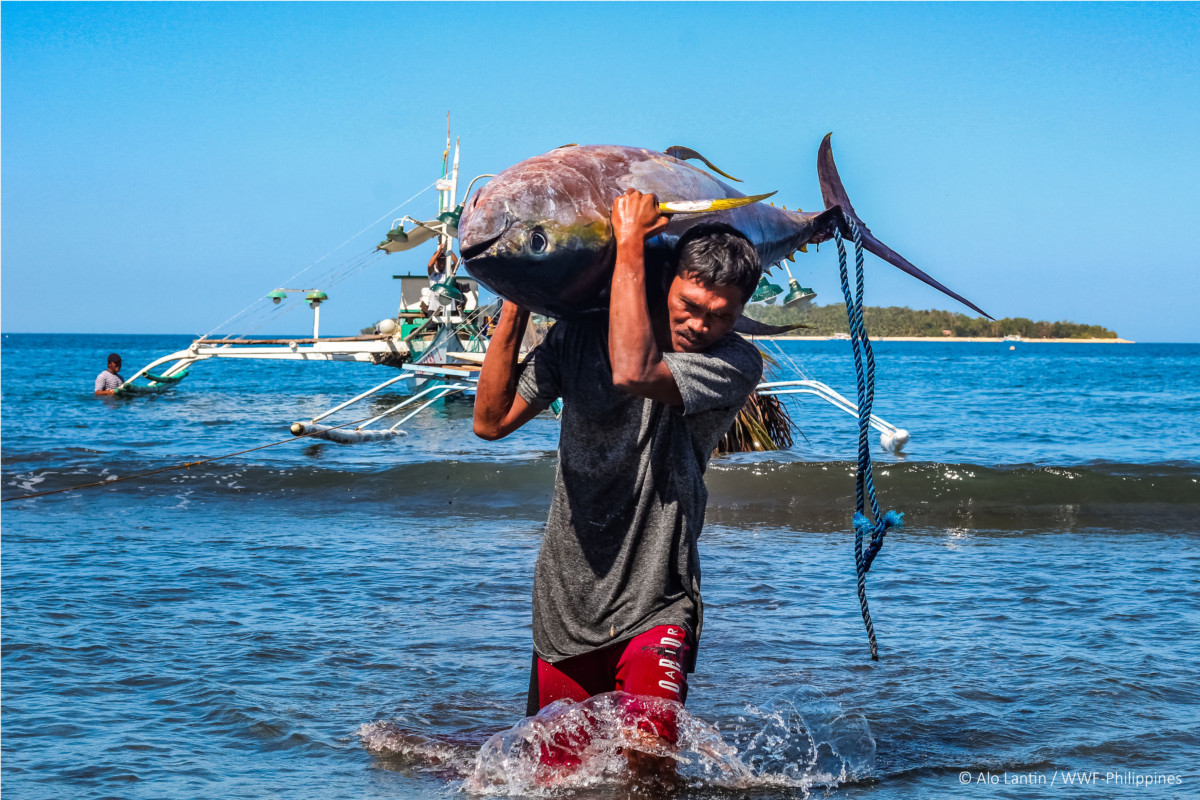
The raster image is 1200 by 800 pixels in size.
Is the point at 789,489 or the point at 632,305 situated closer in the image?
the point at 632,305

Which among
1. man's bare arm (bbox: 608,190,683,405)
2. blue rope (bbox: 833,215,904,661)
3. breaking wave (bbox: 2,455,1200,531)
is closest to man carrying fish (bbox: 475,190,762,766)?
man's bare arm (bbox: 608,190,683,405)

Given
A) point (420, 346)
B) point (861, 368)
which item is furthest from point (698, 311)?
point (420, 346)

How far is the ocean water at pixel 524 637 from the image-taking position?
11.0 feet

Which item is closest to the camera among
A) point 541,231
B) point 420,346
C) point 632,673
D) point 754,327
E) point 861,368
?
point 541,231

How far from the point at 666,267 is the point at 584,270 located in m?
0.27

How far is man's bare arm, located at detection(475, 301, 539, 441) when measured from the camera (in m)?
2.58

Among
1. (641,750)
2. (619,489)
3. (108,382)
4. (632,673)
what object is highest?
(619,489)

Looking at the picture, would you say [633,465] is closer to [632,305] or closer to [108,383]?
[632,305]

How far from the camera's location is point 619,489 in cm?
256

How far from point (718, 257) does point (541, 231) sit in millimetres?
441

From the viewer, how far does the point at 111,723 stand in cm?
387

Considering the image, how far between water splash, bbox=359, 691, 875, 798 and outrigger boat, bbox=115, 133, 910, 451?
6.22m

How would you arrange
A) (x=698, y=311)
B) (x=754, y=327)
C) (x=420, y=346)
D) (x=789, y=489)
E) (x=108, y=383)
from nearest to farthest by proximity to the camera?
(x=698, y=311)
(x=754, y=327)
(x=789, y=489)
(x=420, y=346)
(x=108, y=383)

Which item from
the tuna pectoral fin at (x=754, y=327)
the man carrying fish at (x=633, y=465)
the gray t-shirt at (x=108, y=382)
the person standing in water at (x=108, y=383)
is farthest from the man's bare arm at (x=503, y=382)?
the gray t-shirt at (x=108, y=382)
